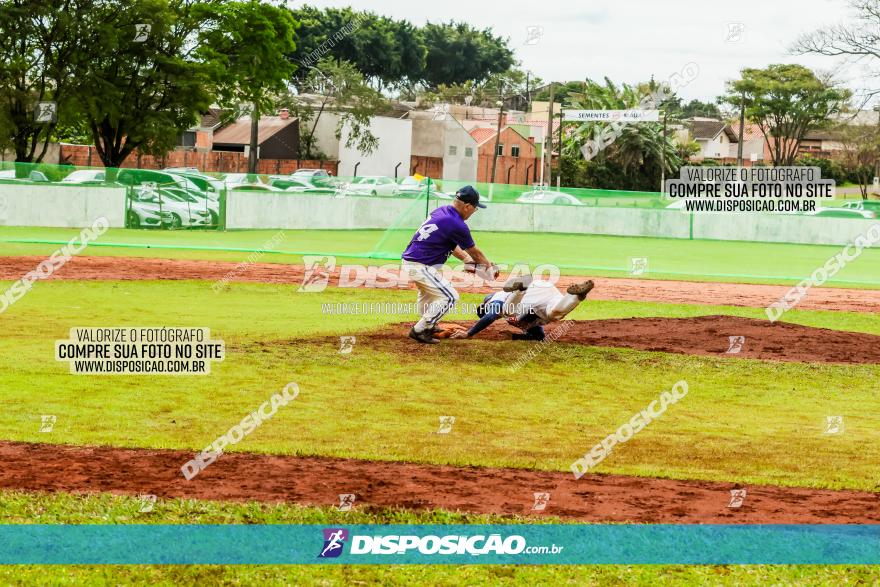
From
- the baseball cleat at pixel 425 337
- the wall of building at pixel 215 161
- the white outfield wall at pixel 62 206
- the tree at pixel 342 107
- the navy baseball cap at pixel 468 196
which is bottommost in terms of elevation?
the baseball cleat at pixel 425 337

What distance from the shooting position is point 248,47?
4891cm

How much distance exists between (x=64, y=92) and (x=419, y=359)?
33899 millimetres

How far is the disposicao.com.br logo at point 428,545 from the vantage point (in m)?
5.73

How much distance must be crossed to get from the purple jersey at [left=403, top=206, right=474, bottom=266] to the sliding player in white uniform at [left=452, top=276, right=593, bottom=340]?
0.86 m

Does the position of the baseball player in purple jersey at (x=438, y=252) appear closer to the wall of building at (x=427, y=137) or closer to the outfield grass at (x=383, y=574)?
the outfield grass at (x=383, y=574)

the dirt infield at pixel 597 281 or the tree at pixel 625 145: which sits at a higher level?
the tree at pixel 625 145

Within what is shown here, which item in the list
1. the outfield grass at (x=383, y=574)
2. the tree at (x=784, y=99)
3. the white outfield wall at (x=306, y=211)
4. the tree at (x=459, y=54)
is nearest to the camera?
the outfield grass at (x=383, y=574)

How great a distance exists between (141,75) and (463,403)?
37.7 meters

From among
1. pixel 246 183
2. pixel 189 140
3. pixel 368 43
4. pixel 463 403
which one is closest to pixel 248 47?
pixel 246 183

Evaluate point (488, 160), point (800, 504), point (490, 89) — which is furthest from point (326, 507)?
point (490, 89)

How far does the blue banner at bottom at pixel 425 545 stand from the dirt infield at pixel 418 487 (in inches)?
15.0

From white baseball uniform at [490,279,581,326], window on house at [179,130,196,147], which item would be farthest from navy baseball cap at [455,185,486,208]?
window on house at [179,130,196,147]

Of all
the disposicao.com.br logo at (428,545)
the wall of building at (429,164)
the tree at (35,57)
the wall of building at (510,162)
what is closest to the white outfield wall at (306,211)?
the tree at (35,57)

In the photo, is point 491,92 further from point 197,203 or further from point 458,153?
point 197,203
